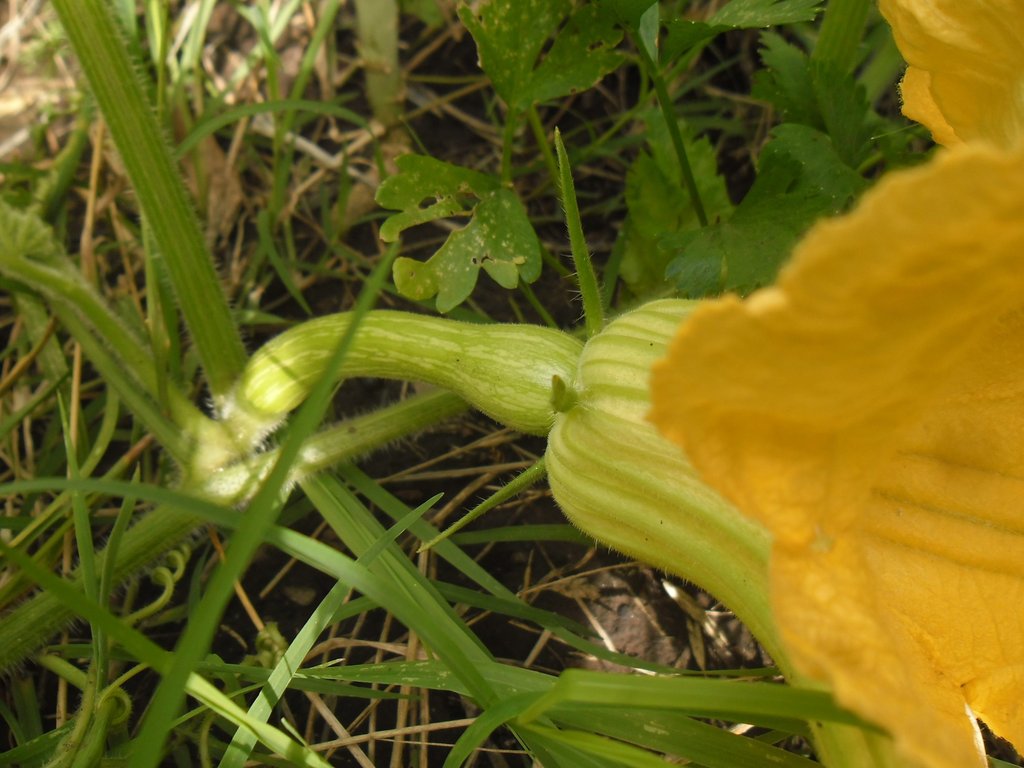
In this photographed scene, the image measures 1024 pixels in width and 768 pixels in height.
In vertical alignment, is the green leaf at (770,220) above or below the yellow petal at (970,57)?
below

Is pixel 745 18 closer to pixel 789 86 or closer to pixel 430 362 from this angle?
pixel 789 86

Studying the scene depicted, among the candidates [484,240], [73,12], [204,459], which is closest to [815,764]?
[484,240]

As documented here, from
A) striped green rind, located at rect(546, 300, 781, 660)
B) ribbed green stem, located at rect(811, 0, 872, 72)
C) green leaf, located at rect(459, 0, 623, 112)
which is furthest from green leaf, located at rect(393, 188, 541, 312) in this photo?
ribbed green stem, located at rect(811, 0, 872, 72)

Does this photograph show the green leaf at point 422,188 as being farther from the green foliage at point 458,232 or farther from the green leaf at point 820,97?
the green leaf at point 820,97

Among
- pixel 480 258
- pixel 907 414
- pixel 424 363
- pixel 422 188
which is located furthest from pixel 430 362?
A: pixel 907 414

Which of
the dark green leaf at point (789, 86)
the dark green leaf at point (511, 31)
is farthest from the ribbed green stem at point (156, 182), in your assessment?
the dark green leaf at point (789, 86)

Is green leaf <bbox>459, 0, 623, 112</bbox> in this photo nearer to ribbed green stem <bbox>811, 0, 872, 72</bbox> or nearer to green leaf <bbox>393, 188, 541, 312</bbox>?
green leaf <bbox>393, 188, 541, 312</bbox>
